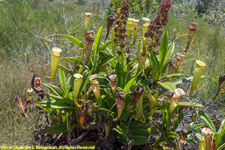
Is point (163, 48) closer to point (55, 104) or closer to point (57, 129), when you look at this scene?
point (55, 104)

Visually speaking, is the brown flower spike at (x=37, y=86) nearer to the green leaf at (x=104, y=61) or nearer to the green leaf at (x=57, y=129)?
the green leaf at (x=57, y=129)

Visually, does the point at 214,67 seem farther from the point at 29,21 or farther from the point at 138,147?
the point at 29,21

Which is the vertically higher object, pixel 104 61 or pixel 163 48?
pixel 163 48

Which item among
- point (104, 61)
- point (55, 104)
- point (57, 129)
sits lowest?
point (57, 129)

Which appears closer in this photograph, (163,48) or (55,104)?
(55,104)

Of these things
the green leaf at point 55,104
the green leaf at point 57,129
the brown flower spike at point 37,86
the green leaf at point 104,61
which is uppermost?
the green leaf at point 104,61

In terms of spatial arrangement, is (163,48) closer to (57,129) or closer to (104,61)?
(104,61)

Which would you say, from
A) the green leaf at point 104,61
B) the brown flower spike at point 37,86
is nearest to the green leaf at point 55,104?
the brown flower spike at point 37,86

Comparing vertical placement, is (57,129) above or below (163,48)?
below

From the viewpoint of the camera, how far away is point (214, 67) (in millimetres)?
3492

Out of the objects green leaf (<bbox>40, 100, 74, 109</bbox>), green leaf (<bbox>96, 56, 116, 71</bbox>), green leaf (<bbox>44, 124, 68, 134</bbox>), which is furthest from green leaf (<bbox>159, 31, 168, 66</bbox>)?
green leaf (<bbox>44, 124, 68, 134</bbox>)

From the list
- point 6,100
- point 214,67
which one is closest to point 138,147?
point 6,100

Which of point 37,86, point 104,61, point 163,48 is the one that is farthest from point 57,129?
point 163,48

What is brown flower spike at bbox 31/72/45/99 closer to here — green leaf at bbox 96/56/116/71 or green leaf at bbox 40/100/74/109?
green leaf at bbox 40/100/74/109
